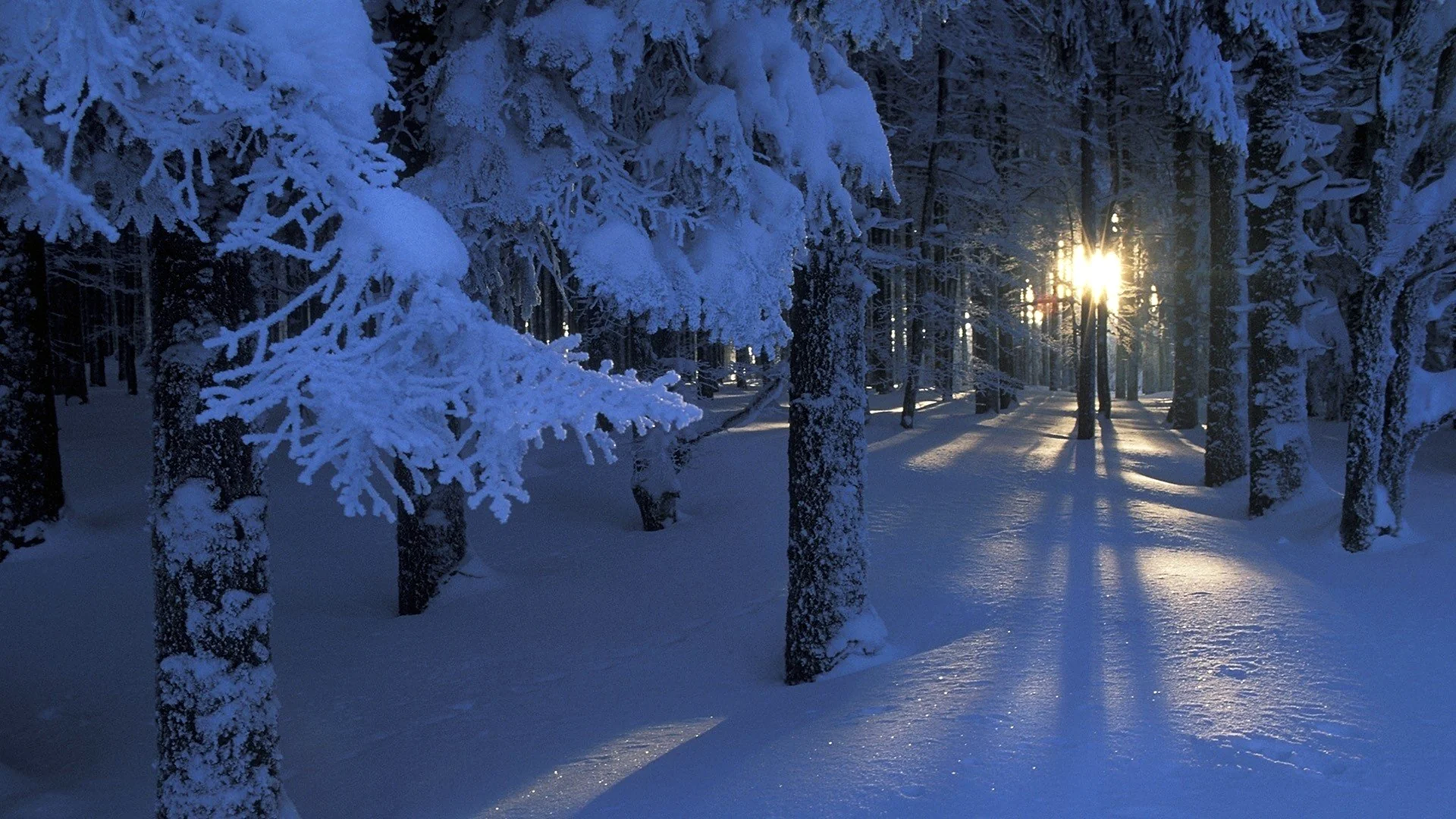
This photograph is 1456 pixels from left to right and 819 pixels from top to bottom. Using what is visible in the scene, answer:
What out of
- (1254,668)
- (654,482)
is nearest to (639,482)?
(654,482)

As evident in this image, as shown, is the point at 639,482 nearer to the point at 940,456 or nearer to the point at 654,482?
the point at 654,482

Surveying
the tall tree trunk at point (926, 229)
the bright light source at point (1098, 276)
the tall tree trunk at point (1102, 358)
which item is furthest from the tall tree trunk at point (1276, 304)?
the tall tree trunk at point (1102, 358)

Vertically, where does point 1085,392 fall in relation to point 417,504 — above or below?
above

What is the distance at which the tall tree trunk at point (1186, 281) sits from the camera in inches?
639

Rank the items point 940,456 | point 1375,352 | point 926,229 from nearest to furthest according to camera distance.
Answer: point 1375,352 → point 940,456 → point 926,229

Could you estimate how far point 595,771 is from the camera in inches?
212

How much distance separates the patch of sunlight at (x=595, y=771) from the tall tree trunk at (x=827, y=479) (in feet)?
3.01

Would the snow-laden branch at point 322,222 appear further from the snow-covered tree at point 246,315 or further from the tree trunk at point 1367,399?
the tree trunk at point 1367,399

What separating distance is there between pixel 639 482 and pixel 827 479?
5.38 meters

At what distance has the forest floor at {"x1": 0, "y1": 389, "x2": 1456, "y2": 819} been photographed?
4508mm

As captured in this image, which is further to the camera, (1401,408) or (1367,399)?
(1401,408)

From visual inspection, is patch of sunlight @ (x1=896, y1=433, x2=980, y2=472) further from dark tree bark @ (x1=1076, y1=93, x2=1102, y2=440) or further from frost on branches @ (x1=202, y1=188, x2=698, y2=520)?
frost on branches @ (x1=202, y1=188, x2=698, y2=520)

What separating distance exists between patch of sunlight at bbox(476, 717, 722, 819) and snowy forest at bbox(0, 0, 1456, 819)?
42 millimetres

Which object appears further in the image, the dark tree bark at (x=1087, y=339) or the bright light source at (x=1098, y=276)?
the bright light source at (x=1098, y=276)
